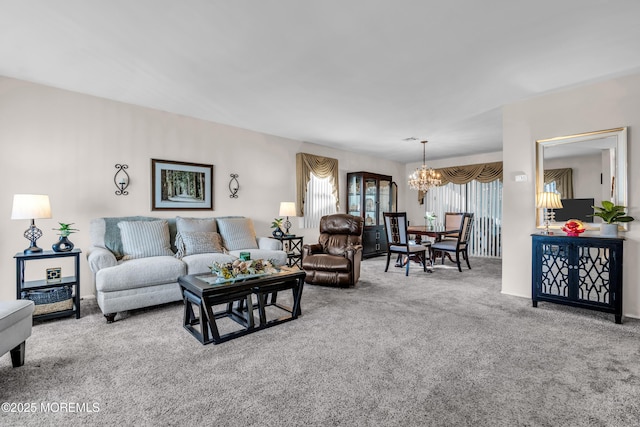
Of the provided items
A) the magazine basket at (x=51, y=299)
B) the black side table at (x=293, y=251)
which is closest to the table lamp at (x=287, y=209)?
the black side table at (x=293, y=251)

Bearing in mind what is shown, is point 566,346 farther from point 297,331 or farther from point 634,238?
point 297,331

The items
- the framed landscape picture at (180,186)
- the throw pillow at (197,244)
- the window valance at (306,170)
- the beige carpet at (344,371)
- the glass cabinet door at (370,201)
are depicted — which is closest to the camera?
the beige carpet at (344,371)

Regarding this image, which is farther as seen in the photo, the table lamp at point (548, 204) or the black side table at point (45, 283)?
the table lamp at point (548, 204)

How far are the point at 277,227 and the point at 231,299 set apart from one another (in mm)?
2693

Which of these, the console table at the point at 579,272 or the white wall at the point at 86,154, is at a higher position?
the white wall at the point at 86,154

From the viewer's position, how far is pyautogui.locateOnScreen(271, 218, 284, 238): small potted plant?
16.9 feet

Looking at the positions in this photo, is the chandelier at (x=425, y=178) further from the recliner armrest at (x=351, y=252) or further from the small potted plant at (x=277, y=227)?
the small potted plant at (x=277, y=227)

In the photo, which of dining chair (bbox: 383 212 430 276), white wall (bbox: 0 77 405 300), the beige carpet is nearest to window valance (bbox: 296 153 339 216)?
white wall (bbox: 0 77 405 300)

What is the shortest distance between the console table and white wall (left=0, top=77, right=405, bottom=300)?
407 centimetres

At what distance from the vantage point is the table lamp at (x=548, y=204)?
3.49m

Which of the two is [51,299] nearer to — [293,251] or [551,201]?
[293,251]

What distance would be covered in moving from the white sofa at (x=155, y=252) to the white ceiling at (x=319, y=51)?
1562 mm

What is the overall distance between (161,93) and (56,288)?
2.33 metres

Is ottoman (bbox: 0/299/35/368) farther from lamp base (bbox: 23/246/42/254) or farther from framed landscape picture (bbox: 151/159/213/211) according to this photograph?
framed landscape picture (bbox: 151/159/213/211)
